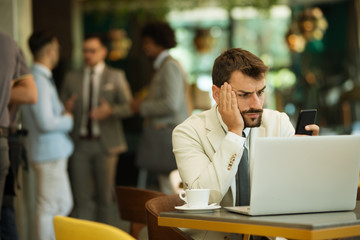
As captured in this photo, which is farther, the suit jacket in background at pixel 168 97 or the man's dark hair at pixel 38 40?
the suit jacket in background at pixel 168 97

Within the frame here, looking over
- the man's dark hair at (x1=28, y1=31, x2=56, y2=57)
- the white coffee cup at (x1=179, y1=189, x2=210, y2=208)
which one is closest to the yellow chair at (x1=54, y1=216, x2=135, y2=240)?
the white coffee cup at (x1=179, y1=189, x2=210, y2=208)

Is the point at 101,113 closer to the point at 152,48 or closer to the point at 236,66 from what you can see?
the point at 152,48

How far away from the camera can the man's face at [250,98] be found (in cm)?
272

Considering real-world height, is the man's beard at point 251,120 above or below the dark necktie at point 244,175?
above

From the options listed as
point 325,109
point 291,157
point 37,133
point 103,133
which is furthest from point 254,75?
point 325,109

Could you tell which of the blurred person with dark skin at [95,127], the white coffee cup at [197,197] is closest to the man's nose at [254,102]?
the white coffee cup at [197,197]

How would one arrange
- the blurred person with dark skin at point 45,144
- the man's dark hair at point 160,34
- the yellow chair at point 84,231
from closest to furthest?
the yellow chair at point 84,231, the blurred person with dark skin at point 45,144, the man's dark hair at point 160,34

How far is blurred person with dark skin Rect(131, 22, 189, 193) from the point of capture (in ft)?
17.4

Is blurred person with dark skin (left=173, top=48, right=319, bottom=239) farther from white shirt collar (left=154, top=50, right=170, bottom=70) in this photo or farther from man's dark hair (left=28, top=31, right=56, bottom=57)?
white shirt collar (left=154, top=50, right=170, bottom=70)

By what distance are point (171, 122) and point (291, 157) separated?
3391 mm

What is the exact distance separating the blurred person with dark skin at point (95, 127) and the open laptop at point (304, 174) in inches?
143

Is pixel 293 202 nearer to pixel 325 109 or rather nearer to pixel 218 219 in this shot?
pixel 218 219

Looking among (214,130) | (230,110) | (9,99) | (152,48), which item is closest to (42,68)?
(152,48)

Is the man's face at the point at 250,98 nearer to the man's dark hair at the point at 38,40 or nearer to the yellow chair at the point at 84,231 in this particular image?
the yellow chair at the point at 84,231
